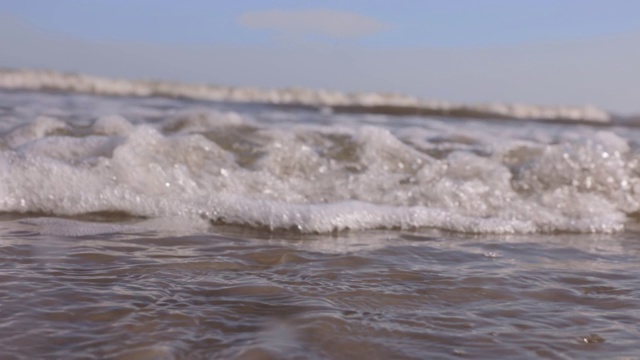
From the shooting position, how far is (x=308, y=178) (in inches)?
158

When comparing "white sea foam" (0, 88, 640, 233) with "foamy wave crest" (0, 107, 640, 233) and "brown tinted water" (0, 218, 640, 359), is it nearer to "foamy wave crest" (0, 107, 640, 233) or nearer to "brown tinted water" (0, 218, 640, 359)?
"foamy wave crest" (0, 107, 640, 233)

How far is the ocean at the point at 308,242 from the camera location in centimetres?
186

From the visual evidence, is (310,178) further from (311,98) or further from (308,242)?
(311,98)

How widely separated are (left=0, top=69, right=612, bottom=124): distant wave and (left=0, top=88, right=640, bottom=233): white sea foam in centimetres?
695

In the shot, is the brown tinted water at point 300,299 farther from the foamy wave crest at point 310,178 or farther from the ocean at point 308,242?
the foamy wave crest at point 310,178

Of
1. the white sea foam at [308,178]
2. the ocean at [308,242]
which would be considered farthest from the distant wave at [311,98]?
the white sea foam at [308,178]

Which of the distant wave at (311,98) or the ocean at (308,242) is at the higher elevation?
the distant wave at (311,98)

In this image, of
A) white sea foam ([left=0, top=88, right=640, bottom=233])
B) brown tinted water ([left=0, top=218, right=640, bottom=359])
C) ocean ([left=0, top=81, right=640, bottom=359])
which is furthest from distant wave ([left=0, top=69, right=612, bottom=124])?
brown tinted water ([left=0, top=218, right=640, bottom=359])

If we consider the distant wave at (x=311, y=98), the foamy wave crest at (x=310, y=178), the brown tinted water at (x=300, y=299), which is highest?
the distant wave at (x=311, y=98)

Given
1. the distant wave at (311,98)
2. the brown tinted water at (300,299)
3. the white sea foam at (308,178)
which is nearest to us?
the brown tinted water at (300,299)

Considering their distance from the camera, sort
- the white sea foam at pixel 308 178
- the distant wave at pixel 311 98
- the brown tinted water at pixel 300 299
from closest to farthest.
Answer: the brown tinted water at pixel 300 299 < the white sea foam at pixel 308 178 < the distant wave at pixel 311 98

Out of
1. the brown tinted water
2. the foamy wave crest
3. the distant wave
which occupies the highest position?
the distant wave

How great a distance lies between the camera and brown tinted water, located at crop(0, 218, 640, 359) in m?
1.78

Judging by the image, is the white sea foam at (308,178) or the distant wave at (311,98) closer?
the white sea foam at (308,178)
